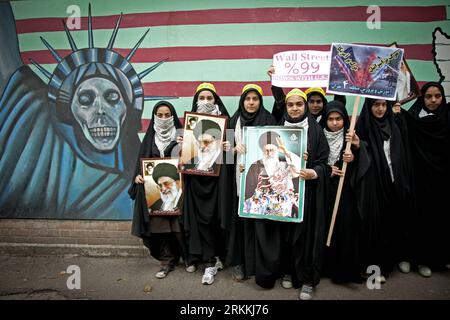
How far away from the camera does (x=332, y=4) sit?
4004 millimetres

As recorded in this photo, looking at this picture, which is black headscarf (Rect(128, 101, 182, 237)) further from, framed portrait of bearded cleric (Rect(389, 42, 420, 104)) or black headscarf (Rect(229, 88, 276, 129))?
framed portrait of bearded cleric (Rect(389, 42, 420, 104))

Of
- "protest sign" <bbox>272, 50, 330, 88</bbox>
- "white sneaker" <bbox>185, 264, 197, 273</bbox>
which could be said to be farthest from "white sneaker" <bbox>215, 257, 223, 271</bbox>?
"protest sign" <bbox>272, 50, 330, 88</bbox>

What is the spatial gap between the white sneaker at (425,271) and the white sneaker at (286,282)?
5.00 feet

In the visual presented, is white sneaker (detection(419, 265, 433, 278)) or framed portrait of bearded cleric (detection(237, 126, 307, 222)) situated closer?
framed portrait of bearded cleric (detection(237, 126, 307, 222))

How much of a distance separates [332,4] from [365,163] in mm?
2535

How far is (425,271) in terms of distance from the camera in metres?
3.16

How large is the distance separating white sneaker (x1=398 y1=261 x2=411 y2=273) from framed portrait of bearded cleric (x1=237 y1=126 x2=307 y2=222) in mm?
1636

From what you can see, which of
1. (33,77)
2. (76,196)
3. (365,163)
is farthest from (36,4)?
(365,163)

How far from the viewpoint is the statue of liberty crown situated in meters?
4.21

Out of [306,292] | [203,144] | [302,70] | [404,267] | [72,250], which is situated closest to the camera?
[306,292]

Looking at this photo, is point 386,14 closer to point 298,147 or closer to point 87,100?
point 298,147

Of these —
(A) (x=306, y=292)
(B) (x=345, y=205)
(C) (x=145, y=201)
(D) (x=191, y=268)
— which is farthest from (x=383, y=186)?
(C) (x=145, y=201)

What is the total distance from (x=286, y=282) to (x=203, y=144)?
5.58ft

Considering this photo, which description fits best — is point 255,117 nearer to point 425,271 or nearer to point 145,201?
point 145,201
